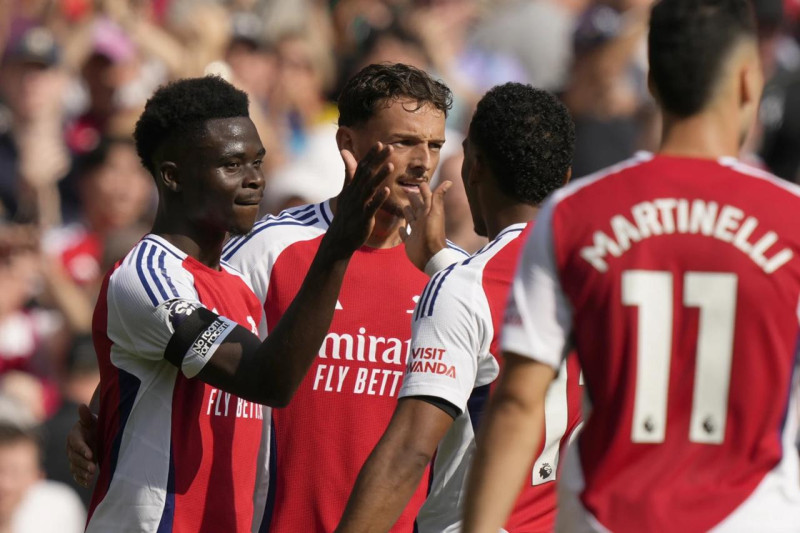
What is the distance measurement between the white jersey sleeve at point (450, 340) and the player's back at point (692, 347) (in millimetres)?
1074

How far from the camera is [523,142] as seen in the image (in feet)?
16.5

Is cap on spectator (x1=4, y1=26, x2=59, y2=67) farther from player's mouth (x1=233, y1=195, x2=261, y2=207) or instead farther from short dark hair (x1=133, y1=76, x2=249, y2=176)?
player's mouth (x1=233, y1=195, x2=261, y2=207)

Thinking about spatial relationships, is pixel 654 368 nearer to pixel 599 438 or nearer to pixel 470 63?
pixel 599 438

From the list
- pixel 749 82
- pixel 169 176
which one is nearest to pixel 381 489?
pixel 169 176

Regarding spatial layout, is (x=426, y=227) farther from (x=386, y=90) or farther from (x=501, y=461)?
(x=501, y=461)

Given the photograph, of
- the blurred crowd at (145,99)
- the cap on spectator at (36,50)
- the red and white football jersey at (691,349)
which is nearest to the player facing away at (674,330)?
the red and white football jersey at (691,349)

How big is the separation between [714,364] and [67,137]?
8.40 meters

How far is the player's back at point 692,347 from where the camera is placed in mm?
3375

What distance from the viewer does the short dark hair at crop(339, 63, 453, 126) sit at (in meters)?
5.75

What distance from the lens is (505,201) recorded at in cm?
505

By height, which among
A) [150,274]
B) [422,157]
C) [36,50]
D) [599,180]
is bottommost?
[150,274]

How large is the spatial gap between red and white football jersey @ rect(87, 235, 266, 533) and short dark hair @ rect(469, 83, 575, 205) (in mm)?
1087

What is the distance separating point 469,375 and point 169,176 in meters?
1.37

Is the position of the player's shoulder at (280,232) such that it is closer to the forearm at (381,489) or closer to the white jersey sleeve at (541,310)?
the forearm at (381,489)
